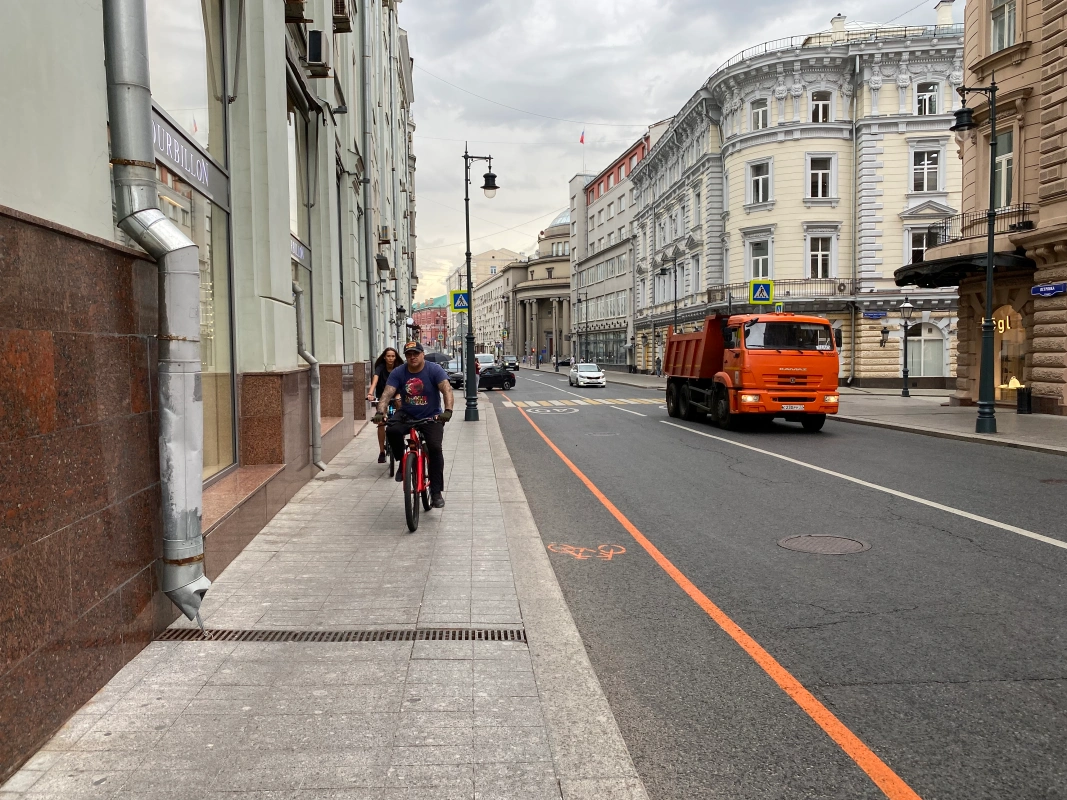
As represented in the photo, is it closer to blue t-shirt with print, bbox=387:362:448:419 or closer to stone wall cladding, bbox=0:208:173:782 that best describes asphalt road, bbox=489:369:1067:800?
blue t-shirt with print, bbox=387:362:448:419

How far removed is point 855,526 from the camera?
7.91 meters

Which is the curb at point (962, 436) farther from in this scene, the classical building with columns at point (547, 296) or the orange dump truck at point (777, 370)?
the classical building with columns at point (547, 296)

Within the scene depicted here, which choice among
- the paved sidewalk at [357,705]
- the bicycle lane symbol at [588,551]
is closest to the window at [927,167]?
the bicycle lane symbol at [588,551]

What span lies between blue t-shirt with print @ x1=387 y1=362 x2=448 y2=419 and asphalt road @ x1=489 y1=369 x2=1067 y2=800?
1.75 m

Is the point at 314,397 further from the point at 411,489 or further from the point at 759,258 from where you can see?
the point at 759,258

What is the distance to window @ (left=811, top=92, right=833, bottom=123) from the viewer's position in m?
40.7

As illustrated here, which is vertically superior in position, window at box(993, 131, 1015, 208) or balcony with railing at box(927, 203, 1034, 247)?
window at box(993, 131, 1015, 208)

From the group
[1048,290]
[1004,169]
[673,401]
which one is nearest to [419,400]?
[673,401]

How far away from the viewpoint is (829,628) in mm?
4988

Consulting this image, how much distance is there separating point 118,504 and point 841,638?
4086 mm

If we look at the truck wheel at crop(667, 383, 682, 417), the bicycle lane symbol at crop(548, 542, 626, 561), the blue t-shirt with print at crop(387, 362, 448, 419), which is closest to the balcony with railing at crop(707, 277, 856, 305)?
the truck wheel at crop(667, 383, 682, 417)

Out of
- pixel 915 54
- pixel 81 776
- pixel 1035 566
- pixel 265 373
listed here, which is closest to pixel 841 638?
pixel 1035 566

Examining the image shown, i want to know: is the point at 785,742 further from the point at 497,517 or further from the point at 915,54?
the point at 915,54

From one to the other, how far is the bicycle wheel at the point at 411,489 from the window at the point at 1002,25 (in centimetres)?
2157
